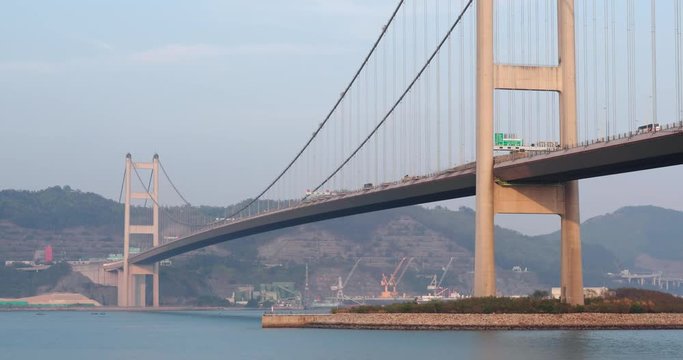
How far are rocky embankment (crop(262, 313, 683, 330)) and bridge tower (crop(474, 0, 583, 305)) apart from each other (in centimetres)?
123

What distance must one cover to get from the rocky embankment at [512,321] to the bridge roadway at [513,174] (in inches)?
215

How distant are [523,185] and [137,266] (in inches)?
3221

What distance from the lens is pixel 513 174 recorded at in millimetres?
53688

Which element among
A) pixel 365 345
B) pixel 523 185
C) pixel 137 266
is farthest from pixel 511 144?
pixel 137 266

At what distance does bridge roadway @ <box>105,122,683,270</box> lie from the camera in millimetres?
44000

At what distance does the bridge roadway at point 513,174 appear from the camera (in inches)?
1732

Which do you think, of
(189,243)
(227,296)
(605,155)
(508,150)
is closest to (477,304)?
(508,150)

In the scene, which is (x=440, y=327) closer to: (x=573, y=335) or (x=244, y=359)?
(x=573, y=335)

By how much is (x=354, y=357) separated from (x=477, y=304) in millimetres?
12525

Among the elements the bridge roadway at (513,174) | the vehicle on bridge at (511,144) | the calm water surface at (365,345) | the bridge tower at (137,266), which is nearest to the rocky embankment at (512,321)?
the calm water surface at (365,345)

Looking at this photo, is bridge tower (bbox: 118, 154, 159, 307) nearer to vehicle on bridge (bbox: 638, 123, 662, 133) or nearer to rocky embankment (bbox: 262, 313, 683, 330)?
rocky embankment (bbox: 262, 313, 683, 330)

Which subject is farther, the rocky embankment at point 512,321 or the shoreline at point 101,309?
the shoreline at point 101,309

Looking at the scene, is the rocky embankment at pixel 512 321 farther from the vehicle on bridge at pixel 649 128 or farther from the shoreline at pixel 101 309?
the shoreline at pixel 101 309

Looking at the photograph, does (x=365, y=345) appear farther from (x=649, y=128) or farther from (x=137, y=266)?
(x=137, y=266)
